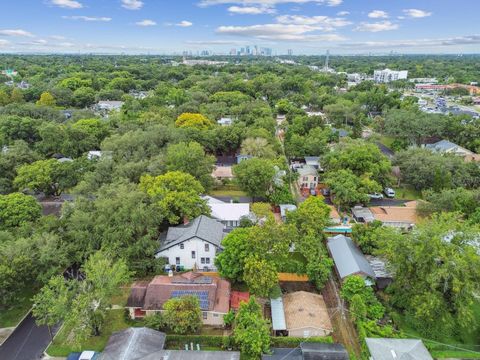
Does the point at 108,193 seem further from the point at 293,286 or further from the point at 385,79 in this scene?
the point at 385,79

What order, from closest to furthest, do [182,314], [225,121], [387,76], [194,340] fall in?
[182,314] → [194,340] → [225,121] → [387,76]

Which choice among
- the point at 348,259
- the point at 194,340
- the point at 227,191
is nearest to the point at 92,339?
the point at 194,340

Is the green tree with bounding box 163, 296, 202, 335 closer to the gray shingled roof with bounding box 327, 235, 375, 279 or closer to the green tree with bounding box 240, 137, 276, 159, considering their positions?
the gray shingled roof with bounding box 327, 235, 375, 279

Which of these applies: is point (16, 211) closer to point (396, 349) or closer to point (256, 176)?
point (256, 176)

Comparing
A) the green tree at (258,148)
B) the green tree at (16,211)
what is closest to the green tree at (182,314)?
the green tree at (16,211)

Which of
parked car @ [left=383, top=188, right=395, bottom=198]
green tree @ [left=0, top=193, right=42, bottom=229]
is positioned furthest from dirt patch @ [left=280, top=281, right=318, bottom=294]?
green tree @ [left=0, top=193, right=42, bottom=229]

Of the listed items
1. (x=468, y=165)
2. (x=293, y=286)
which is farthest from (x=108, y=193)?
(x=468, y=165)
